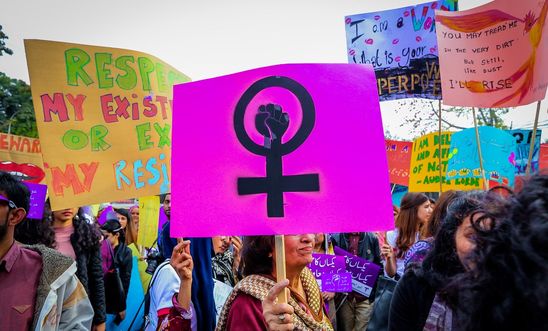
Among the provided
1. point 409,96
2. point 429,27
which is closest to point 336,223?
point 409,96

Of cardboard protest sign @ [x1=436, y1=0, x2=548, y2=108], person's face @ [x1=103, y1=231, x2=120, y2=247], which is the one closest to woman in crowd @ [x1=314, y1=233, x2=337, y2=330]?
cardboard protest sign @ [x1=436, y1=0, x2=548, y2=108]

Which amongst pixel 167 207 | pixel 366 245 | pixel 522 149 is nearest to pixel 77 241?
pixel 167 207

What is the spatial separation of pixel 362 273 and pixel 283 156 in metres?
2.76

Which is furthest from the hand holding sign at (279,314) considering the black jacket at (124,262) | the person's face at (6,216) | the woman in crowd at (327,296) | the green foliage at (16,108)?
the green foliage at (16,108)

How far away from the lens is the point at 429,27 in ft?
16.4

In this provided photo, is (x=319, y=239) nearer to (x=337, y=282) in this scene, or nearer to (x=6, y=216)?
(x=337, y=282)

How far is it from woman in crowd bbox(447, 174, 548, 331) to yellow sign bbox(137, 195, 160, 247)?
5629 mm

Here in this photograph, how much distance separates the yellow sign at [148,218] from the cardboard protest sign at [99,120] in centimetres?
340

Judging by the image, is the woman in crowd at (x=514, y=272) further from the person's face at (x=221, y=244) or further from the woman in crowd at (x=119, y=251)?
the woman in crowd at (x=119, y=251)

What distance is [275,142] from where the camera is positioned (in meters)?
1.76

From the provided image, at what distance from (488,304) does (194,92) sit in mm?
1419

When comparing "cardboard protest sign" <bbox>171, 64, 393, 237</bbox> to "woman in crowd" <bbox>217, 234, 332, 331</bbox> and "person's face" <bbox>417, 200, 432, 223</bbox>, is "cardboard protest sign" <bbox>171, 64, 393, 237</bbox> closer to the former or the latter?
"woman in crowd" <bbox>217, 234, 332, 331</bbox>

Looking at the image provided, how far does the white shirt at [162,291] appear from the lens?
261cm

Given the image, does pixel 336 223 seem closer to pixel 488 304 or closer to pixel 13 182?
pixel 488 304
